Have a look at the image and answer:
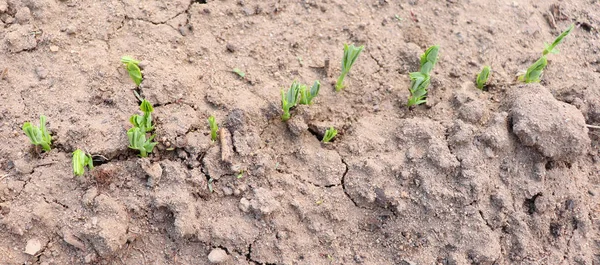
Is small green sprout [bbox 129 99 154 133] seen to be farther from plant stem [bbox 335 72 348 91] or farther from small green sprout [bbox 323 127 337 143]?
plant stem [bbox 335 72 348 91]

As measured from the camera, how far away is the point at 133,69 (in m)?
2.35

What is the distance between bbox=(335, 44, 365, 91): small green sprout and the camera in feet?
8.04

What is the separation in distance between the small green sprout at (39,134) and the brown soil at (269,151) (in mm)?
78

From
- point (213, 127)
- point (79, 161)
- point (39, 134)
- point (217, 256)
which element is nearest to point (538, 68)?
point (213, 127)

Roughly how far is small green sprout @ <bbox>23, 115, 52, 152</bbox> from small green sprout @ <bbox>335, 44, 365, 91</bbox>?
1.48 meters

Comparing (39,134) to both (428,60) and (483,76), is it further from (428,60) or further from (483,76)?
(483,76)

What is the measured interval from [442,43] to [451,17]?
0.81 feet

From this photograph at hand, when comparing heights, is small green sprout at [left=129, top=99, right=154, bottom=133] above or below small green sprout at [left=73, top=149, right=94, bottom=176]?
above

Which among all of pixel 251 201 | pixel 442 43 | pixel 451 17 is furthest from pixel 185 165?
pixel 451 17

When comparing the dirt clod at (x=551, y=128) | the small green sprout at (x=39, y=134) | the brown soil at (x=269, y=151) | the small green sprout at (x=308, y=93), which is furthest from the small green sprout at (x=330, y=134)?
the small green sprout at (x=39, y=134)

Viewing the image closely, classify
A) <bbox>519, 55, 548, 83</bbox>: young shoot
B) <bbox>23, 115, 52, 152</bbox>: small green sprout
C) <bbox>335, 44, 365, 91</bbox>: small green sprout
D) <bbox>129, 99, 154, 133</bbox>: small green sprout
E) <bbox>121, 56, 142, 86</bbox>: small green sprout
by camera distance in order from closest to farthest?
<bbox>23, 115, 52, 152</bbox>: small green sprout → <bbox>129, 99, 154, 133</bbox>: small green sprout → <bbox>121, 56, 142, 86</bbox>: small green sprout → <bbox>335, 44, 365, 91</bbox>: small green sprout → <bbox>519, 55, 548, 83</bbox>: young shoot

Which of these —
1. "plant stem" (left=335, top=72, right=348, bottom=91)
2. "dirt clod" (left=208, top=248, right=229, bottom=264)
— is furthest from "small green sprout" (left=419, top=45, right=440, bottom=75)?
"dirt clod" (left=208, top=248, right=229, bottom=264)

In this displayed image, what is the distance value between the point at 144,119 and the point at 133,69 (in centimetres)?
30

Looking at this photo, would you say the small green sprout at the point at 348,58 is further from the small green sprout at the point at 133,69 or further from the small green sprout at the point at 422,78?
the small green sprout at the point at 133,69
